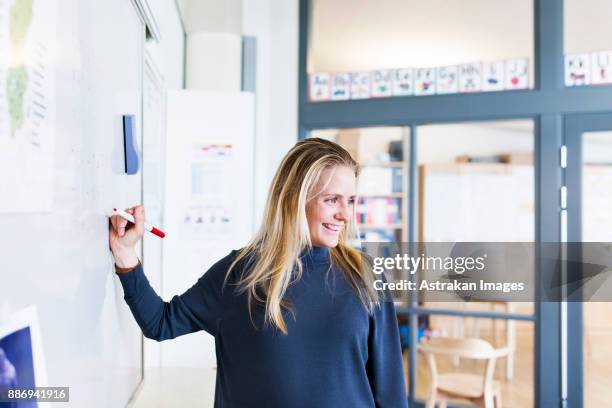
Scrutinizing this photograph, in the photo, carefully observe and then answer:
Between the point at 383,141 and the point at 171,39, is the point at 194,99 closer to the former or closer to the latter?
the point at 171,39

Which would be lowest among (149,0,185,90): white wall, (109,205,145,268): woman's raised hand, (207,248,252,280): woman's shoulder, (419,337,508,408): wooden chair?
(419,337,508,408): wooden chair

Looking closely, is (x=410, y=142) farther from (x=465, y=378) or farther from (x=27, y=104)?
(x=27, y=104)

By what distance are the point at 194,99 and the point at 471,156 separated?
6.73ft

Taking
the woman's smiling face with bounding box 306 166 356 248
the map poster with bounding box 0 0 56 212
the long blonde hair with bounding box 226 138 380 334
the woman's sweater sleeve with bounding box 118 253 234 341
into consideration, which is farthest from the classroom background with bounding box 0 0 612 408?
the map poster with bounding box 0 0 56 212

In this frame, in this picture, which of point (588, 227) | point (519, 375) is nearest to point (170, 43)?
point (588, 227)

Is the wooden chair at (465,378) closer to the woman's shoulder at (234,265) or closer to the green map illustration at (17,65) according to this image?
the woman's shoulder at (234,265)

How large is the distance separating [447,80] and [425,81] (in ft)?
0.44

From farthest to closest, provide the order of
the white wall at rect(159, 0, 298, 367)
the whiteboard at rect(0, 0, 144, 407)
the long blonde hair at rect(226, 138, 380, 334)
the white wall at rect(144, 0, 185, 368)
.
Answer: the white wall at rect(159, 0, 298, 367) < the white wall at rect(144, 0, 185, 368) < the long blonde hair at rect(226, 138, 380, 334) < the whiteboard at rect(0, 0, 144, 407)

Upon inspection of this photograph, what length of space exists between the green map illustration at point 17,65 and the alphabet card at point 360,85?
287 centimetres

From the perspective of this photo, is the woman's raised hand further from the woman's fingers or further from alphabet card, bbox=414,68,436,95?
alphabet card, bbox=414,68,436,95

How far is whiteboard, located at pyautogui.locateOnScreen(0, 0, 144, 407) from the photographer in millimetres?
812

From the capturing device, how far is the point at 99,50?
1163 millimetres

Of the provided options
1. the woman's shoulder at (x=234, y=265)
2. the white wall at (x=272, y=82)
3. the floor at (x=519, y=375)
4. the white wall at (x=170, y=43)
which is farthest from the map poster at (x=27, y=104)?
the white wall at (x=272, y=82)

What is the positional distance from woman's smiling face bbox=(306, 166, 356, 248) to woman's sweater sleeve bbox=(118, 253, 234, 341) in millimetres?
256
